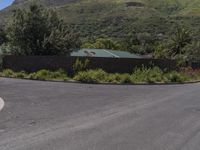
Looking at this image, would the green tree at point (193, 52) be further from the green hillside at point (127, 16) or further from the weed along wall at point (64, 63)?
the weed along wall at point (64, 63)

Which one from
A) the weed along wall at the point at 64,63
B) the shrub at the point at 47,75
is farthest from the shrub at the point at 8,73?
the shrub at the point at 47,75

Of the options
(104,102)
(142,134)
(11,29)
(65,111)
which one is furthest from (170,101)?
(11,29)

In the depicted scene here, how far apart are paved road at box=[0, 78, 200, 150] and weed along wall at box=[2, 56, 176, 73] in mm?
18505

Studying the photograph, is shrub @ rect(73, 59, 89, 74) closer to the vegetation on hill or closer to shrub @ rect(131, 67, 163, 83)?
shrub @ rect(131, 67, 163, 83)

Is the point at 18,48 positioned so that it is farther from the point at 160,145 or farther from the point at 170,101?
the point at 160,145

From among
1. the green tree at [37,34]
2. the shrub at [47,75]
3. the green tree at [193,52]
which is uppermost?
the green tree at [37,34]

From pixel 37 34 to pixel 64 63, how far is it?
6.41 metres

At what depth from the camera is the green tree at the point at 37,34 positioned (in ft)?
145

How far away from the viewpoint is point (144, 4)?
557ft

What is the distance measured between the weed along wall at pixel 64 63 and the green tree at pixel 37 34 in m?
2.90

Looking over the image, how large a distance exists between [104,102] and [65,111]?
12.3 feet

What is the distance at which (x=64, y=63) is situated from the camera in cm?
3934

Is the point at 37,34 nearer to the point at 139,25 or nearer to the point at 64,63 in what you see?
the point at 64,63

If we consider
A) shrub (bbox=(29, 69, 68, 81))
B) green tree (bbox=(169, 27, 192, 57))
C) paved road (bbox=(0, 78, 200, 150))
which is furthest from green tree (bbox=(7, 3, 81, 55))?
green tree (bbox=(169, 27, 192, 57))
